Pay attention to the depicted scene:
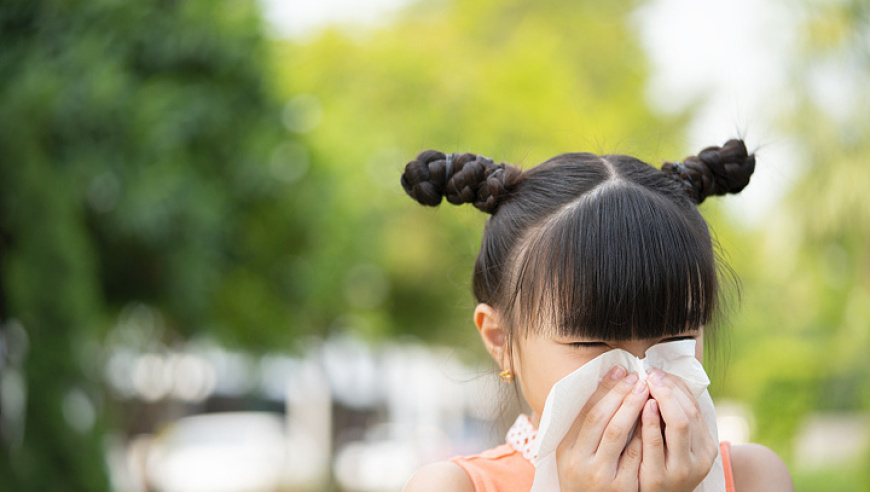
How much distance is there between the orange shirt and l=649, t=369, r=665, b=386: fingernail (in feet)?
1.10

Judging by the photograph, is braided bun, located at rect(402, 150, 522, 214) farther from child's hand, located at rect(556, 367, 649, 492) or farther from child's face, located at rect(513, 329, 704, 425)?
child's hand, located at rect(556, 367, 649, 492)

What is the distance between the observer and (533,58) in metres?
13.2

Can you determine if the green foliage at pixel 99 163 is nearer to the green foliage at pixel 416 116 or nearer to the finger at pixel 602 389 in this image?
the green foliage at pixel 416 116

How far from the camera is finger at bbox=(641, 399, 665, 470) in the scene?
1.33 m

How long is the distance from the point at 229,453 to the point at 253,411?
26.8ft

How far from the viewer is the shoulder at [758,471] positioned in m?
1.59

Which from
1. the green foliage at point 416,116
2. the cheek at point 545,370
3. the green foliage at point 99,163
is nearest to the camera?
the cheek at point 545,370

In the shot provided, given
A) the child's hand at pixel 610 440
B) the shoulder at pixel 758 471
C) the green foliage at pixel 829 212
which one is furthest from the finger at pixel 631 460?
the green foliage at pixel 829 212

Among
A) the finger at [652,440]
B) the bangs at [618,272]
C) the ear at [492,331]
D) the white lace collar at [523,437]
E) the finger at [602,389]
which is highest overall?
the bangs at [618,272]

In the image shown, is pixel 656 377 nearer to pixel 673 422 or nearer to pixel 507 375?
pixel 673 422

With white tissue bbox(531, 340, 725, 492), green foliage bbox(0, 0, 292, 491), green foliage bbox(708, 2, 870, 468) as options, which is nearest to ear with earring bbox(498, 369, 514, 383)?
white tissue bbox(531, 340, 725, 492)

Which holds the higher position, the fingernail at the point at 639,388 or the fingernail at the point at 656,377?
the fingernail at the point at 656,377

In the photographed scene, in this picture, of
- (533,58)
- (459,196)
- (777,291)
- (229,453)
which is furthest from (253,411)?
(459,196)

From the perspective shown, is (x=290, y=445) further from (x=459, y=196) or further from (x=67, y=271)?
(x=459, y=196)
